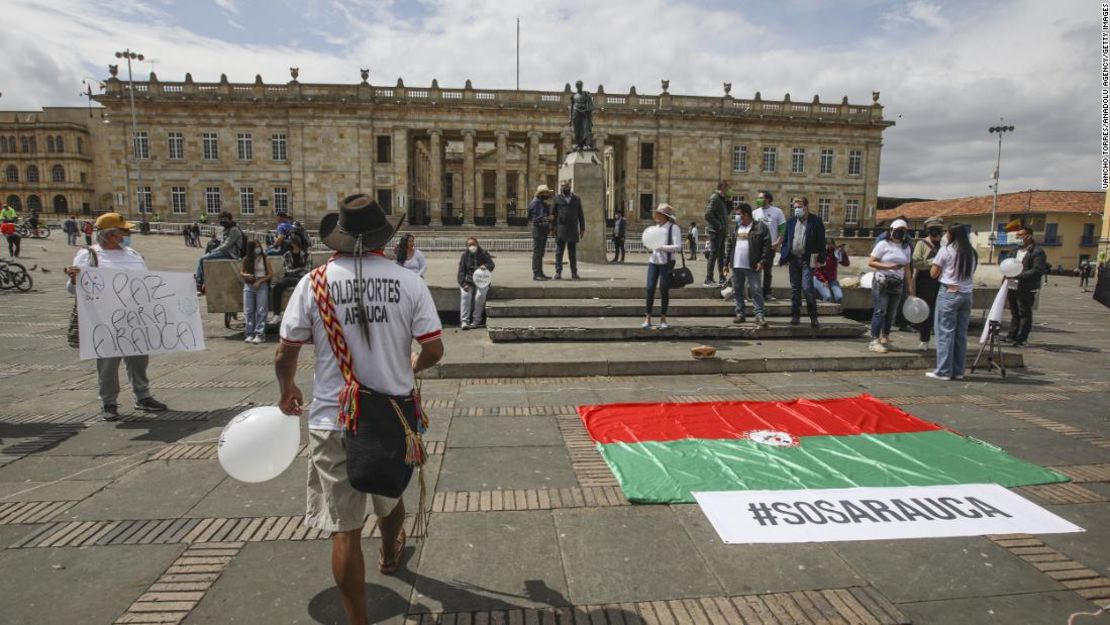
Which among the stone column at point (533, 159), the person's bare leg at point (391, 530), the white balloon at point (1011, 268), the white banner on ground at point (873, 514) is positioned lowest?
the white banner on ground at point (873, 514)

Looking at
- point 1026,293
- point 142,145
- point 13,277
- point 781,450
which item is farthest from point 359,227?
point 142,145

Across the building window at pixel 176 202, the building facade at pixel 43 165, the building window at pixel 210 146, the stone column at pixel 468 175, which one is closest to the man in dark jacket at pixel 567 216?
the stone column at pixel 468 175

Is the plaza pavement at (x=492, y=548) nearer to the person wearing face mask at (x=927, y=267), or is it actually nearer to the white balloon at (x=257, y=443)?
the white balloon at (x=257, y=443)

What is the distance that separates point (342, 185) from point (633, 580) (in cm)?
4960

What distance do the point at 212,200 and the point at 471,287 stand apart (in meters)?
47.2

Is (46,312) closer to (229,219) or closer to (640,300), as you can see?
(229,219)

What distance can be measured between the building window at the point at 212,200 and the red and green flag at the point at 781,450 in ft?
169

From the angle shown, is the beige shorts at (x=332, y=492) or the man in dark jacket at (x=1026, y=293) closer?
the beige shorts at (x=332, y=492)

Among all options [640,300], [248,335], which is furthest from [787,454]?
[248,335]

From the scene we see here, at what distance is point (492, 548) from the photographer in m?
3.41

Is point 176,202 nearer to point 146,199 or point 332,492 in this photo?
point 146,199

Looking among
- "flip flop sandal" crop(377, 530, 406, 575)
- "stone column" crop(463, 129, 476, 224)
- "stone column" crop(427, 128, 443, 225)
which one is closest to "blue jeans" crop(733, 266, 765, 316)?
"flip flop sandal" crop(377, 530, 406, 575)

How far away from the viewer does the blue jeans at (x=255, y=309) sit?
1005 centimetres

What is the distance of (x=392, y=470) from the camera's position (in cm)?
248
